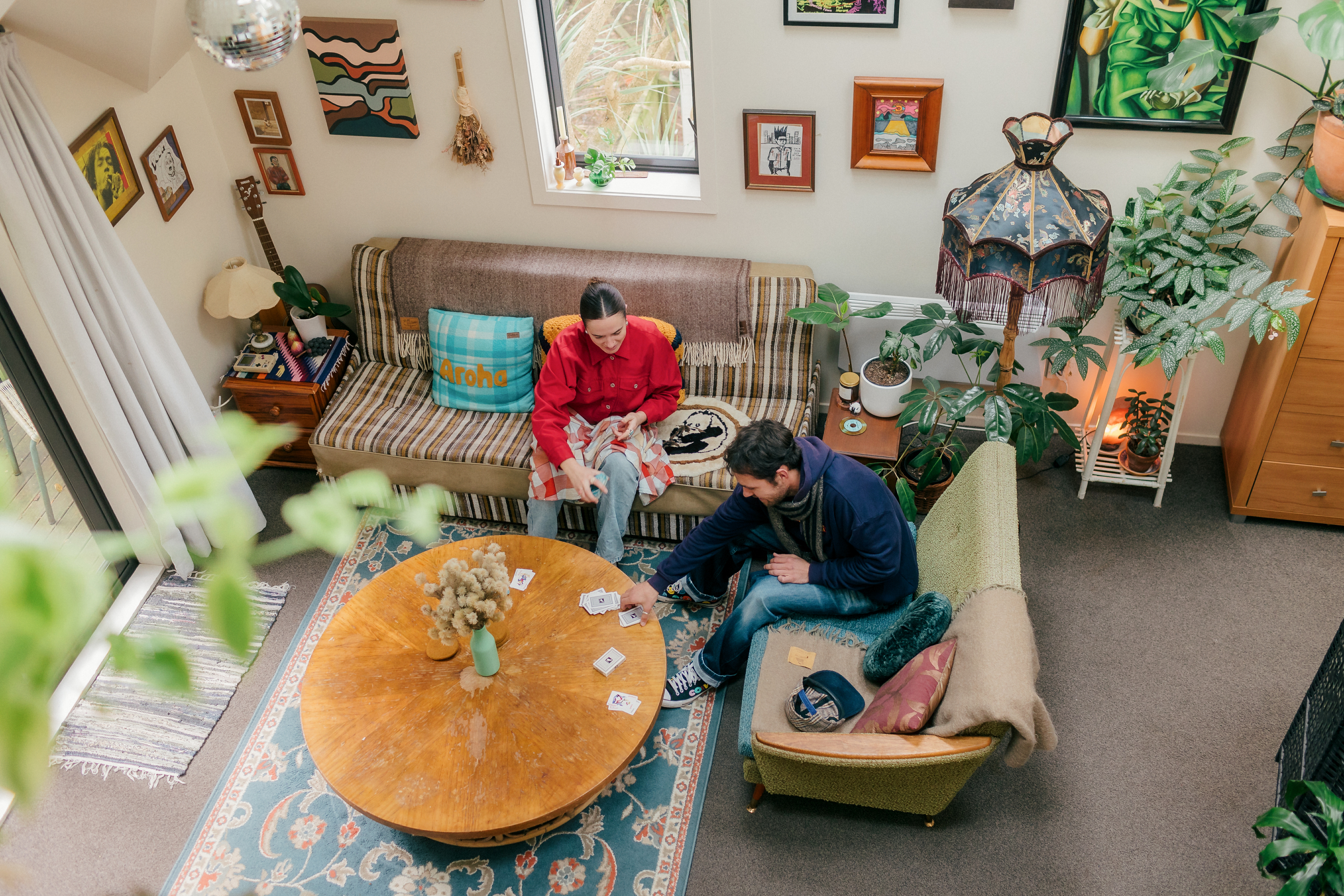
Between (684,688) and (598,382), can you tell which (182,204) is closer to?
(598,382)

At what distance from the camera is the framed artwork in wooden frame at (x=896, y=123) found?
343 centimetres

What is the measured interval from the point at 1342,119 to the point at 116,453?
4.20 metres

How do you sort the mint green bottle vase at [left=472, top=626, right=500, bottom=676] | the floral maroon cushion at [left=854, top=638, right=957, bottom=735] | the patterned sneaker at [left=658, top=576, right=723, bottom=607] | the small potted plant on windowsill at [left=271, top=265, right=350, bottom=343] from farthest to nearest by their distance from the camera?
the small potted plant on windowsill at [left=271, top=265, right=350, bottom=343], the patterned sneaker at [left=658, top=576, right=723, bottom=607], the mint green bottle vase at [left=472, top=626, right=500, bottom=676], the floral maroon cushion at [left=854, top=638, right=957, bottom=735]

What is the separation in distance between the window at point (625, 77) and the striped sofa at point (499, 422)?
0.64 metres

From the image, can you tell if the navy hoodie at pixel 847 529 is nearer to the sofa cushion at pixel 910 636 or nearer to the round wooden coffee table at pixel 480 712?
the sofa cushion at pixel 910 636

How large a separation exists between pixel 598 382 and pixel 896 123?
4.76ft

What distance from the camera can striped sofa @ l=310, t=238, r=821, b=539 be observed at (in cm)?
372

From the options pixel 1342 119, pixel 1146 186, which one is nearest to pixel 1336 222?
pixel 1342 119

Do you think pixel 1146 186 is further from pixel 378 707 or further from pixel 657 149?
pixel 378 707

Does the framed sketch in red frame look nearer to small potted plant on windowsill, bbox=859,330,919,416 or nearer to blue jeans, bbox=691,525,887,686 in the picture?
small potted plant on windowsill, bbox=859,330,919,416

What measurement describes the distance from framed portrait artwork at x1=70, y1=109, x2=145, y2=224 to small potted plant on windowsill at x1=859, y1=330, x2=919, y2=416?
2.82 m

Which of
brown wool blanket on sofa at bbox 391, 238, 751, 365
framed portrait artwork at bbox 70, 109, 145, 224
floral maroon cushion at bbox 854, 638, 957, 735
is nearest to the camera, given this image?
floral maroon cushion at bbox 854, 638, 957, 735

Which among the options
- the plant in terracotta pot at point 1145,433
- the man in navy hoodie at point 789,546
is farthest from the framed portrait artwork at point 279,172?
the plant in terracotta pot at point 1145,433

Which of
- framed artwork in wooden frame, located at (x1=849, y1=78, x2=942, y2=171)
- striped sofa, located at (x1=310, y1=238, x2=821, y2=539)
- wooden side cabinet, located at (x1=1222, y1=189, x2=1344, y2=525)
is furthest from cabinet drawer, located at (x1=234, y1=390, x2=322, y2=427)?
wooden side cabinet, located at (x1=1222, y1=189, x2=1344, y2=525)
